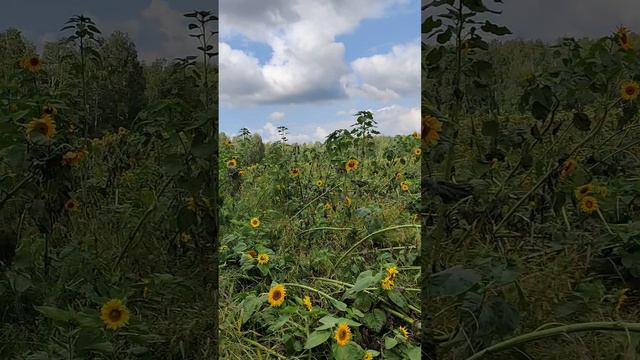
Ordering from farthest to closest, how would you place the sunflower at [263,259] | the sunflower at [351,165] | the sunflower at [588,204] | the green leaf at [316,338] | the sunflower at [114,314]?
the sunflower at [351,165]
the sunflower at [263,259]
the sunflower at [588,204]
the green leaf at [316,338]
the sunflower at [114,314]

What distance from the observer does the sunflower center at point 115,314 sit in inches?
47.2

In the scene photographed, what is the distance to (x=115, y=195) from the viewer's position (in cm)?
158

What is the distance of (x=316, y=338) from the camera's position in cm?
131

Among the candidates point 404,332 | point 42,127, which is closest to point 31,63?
point 42,127

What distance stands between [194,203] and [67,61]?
1.99 ft

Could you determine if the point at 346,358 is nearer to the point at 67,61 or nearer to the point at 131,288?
the point at 131,288

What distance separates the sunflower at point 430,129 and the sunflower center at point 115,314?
0.71 m

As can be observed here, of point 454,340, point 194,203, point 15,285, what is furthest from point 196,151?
point 454,340

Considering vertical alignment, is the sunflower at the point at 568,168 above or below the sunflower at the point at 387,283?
above

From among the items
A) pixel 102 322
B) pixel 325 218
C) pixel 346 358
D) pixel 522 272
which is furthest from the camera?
pixel 325 218

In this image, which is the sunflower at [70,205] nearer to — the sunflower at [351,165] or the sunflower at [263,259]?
the sunflower at [263,259]

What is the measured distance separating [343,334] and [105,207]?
686 mm

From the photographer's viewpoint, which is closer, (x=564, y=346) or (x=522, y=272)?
(x=564, y=346)

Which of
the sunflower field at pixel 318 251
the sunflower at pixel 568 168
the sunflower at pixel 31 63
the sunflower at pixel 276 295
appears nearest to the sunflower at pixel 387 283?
the sunflower field at pixel 318 251
